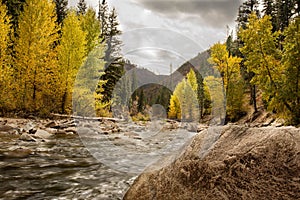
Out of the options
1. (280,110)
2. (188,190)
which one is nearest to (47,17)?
(280,110)

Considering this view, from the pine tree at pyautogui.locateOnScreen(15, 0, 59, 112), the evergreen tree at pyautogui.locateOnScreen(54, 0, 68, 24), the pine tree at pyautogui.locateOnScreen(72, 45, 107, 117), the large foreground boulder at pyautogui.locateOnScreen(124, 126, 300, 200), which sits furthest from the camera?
the evergreen tree at pyautogui.locateOnScreen(54, 0, 68, 24)

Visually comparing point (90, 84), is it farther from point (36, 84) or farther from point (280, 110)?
point (280, 110)

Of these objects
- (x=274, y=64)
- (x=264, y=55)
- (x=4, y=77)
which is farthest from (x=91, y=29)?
(x=274, y=64)

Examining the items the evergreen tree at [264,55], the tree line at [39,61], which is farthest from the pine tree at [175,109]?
the evergreen tree at [264,55]

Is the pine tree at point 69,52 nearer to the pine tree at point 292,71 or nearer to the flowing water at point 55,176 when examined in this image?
the flowing water at point 55,176

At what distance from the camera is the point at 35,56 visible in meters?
18.0

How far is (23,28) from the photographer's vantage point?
17953 mm

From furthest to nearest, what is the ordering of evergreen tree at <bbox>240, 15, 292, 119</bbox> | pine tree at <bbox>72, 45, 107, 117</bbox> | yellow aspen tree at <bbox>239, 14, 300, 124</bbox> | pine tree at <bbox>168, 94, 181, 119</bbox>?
pine tree at <bbox>168, 94, 181, 119</bbox>, pine tree at <bbox>72, 45, 107, 117</bbox>, evergreen tree at <bbox>240, 15, 292, 119</bbox>, yellow aspen tree at <bbox>239, 14, 300, 124</bbox>

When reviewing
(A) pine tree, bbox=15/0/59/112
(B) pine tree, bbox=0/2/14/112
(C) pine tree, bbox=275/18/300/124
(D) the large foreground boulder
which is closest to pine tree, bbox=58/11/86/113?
(A) pine tree, bbox=15/0/59/112

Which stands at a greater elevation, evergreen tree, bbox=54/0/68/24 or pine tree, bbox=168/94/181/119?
evergreen tree, bbox=54/0/68/24

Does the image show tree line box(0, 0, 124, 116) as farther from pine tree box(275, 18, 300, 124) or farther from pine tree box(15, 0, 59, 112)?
pine tree box(275, 18, 300, 124)

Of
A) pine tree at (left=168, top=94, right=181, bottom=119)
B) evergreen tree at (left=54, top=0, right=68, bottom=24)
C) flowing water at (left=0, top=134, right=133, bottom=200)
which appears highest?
evergreen tree at (left=54, top=0, right=68, bottom=24)

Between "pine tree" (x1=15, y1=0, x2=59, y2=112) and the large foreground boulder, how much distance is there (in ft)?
54.6

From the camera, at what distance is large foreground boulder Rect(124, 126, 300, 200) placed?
9.56ft
